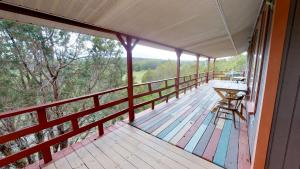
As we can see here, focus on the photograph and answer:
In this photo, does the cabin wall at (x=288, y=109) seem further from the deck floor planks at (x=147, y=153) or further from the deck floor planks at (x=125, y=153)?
the deck floor planks at (x=125, y=153)

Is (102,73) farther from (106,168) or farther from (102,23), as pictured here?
(106,168)

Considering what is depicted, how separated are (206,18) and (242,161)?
229cm

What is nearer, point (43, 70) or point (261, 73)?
point (261, 73)

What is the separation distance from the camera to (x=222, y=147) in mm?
2244

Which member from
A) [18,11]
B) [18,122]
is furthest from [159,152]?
[18,122]

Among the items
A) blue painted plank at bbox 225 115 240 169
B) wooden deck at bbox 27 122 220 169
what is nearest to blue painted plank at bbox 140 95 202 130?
wooden deck at bbox 27 122 220 169

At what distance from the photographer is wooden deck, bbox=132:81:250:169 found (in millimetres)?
2035

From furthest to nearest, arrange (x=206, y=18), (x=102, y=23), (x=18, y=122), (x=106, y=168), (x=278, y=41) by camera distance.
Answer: (x=18, y=122) → (x=206, y=18) → (x=102, y=23) → (x=106, y=168) → (x=278, y=41)

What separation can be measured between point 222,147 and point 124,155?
5.31 ft

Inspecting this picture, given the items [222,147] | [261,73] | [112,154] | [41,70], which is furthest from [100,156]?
[41,70]

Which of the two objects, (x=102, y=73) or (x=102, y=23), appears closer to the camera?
(x=102, y=23)

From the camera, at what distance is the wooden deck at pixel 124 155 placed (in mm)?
1898

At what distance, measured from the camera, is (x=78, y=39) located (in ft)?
17.6

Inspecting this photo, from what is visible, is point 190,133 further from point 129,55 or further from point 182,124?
point 129,55
